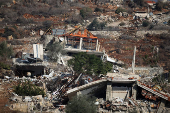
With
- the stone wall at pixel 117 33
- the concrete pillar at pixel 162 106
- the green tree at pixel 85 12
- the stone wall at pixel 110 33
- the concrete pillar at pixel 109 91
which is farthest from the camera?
the green tree at pixel 85 12

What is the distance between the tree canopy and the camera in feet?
54.5

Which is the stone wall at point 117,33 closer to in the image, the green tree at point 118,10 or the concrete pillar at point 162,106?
the green tree at point 118,10

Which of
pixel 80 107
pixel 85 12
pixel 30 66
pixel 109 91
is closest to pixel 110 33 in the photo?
pixel 85 12

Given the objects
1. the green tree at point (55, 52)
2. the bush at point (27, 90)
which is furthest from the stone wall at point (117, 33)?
the bush at point (27, 90)

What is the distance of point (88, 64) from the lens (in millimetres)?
17312

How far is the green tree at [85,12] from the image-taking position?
3616cm

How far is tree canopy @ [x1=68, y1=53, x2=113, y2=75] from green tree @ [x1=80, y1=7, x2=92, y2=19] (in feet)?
60.0

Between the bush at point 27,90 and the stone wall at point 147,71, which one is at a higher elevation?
the bush at point 27,90

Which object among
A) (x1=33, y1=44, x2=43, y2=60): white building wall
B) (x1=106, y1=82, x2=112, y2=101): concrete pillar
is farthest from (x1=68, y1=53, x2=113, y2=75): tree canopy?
(x1=106, y1=82, x2=112, y2=101): concrete pillar

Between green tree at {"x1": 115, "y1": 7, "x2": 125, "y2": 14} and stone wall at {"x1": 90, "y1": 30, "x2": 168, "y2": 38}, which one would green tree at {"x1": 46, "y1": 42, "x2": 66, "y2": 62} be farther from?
green tree at {"x1": 115, "y1": 7, "x2": 125, "y2": 14}

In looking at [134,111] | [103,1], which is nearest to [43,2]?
[103,1]

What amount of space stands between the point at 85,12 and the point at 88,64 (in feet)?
67.0

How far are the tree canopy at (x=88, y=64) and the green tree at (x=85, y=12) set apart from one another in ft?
60.0

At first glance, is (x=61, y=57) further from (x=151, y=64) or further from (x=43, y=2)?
(x=43, y=2)
